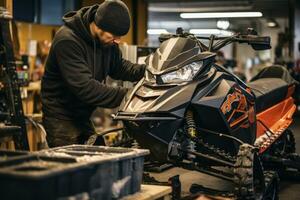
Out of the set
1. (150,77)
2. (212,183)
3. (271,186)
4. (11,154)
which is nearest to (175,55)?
(150,77)

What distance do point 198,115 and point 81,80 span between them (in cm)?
70

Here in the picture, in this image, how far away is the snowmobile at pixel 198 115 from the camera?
2.90m

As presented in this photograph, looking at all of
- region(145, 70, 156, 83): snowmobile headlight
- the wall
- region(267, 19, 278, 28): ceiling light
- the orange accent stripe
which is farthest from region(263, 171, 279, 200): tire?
region(267, 19, 278, 28): ceiling light

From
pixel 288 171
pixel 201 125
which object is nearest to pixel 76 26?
pixel 201 125

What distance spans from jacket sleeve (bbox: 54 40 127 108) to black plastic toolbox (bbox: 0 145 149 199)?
1.84 feet

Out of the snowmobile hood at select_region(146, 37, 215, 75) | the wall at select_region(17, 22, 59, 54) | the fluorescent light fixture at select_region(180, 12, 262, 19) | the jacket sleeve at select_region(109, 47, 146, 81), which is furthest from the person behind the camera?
the fluorescent light fixture at select_region(180, 12, 262, 19)

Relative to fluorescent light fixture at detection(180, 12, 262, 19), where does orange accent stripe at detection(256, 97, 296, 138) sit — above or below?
below

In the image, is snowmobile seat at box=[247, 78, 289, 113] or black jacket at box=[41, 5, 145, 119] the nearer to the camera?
black jacket at box=[41, 5, 145, 119]

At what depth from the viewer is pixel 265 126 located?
391cm

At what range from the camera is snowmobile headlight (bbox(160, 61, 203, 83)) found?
3.06 metres

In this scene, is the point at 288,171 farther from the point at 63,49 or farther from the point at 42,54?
the point at 42,54

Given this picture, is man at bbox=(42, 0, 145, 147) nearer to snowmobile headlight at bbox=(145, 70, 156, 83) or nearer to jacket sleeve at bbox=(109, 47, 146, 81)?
jacket sleeve at bbox=(109, 47, 146, 81)

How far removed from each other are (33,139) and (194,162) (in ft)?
10.8

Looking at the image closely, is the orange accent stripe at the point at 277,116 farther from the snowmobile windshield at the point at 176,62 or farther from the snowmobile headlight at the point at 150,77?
the snowmobile headlight at the point at 150,77
